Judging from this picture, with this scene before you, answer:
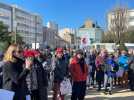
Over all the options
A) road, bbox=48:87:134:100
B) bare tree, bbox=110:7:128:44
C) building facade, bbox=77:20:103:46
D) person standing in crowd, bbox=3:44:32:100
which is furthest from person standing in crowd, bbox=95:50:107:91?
bare tree, bbox=110:7:128:44

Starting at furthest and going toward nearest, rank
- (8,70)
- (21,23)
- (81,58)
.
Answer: (21,23) < (81,58) < (8,70)

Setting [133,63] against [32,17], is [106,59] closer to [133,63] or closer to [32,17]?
[133,63]

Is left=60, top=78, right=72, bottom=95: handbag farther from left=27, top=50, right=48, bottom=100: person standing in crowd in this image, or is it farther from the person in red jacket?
left=27, top=50, right=48, bottom=100: person standing in crowd

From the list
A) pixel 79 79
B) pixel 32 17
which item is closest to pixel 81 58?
pixel 79 79

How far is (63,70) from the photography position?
12617 mm

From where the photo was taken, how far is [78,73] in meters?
13.4

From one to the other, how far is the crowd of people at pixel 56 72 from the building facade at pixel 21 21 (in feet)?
422

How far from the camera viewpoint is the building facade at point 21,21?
518 ft

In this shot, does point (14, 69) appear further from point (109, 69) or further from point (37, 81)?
point (109, 69)

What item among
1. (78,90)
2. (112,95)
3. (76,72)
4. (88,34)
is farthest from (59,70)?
(88,34)

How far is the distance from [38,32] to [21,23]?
2545cm

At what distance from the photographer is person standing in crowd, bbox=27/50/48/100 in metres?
10.7

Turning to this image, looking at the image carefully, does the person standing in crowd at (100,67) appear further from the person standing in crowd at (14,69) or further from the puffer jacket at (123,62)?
the person standing in crowd at (14,69)

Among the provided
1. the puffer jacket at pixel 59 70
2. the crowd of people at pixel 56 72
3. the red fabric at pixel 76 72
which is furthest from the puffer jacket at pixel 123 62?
the puffer jacket at pixel 59 70
